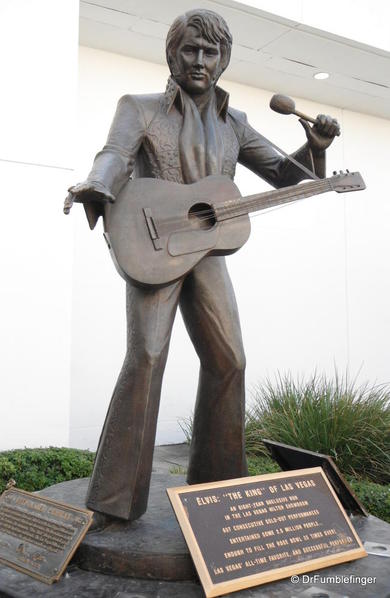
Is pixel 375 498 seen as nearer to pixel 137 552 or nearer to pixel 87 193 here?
pixel 137 552

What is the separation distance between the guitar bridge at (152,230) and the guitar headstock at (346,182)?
0.88 meters

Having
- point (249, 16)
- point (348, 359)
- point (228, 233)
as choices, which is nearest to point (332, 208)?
point (348, 359)

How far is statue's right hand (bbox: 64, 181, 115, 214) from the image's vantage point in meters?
2.35

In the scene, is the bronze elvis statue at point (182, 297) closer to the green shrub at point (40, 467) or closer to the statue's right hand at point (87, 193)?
the statue's right hand at point (87, 193)

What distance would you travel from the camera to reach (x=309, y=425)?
513 cm

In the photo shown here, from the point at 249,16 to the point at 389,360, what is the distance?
5091 millimetres

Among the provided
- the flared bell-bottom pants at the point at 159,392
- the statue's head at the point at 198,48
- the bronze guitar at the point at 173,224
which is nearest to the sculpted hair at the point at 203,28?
the statue's head at the point at 198,48

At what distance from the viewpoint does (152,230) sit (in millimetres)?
2541

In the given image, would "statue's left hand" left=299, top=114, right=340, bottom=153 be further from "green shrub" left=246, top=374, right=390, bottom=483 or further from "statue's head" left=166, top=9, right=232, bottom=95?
"green shrub" left=246, top=374, right=390, bottom=483

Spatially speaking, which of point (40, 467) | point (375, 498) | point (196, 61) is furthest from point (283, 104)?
point (40, 467)

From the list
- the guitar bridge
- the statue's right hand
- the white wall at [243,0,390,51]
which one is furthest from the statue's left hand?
the white wall at [243,0,390,51]

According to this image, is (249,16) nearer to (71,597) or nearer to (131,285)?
(131,285)

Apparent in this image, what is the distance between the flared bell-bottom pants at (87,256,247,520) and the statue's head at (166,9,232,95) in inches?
31.4

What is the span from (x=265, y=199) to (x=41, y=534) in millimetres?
1649
